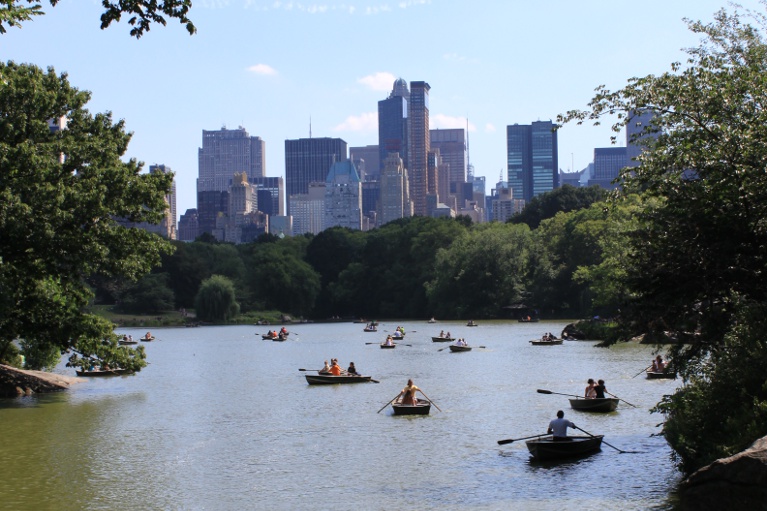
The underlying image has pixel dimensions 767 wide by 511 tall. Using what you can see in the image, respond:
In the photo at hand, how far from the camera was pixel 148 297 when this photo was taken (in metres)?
114

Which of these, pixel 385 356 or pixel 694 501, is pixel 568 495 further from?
pixel 385 356

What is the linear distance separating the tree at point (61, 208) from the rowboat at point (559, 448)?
597 inches

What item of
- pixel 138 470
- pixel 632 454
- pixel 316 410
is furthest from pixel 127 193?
pixel 632 454

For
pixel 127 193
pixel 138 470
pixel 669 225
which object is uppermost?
pixel 127 193

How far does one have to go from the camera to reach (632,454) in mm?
21219

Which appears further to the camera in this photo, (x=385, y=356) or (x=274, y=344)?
(x=274, y=344)

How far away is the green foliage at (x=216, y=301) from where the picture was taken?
107625 mm

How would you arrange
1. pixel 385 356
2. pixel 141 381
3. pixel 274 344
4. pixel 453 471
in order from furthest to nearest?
1. pixel 274 344
2. pixel 385 356
3. pixel 141 381
4. pixel 453 471

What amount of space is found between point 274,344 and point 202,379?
28.2m

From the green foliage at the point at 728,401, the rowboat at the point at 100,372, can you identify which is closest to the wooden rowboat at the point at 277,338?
the rowboat at the point at 100,372

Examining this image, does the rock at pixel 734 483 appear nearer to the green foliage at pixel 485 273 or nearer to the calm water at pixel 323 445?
the calm water at pixel 323 445

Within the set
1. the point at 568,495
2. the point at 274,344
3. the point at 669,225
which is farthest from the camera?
the point at 274,344

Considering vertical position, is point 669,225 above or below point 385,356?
above

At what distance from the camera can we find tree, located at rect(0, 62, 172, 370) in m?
27.8
